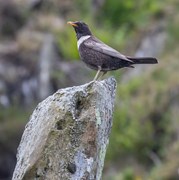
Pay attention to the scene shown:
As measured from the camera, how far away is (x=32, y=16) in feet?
93.5

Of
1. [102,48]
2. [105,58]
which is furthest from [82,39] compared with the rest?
[105,58]

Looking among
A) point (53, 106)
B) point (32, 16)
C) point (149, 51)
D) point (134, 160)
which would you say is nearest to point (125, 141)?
point (134, 160)

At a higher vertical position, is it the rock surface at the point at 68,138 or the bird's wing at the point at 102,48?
the bird's wing at the point at 102,48

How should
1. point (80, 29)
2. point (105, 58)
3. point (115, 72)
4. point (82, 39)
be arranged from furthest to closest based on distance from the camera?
point (115, 72), point (80, 29), point (82, 39), point (105, 58)

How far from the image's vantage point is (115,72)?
25.5m

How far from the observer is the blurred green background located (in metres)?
21.9

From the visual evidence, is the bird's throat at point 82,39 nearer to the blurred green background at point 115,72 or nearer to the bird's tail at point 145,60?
the bird's tail at point 145,60

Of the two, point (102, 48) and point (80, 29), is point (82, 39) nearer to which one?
point (80, 29)

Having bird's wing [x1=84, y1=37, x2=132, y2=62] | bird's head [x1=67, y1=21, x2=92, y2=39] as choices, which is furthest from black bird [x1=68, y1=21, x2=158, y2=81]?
bird's head [x1=67, y1=21, x2=92, y2=39]

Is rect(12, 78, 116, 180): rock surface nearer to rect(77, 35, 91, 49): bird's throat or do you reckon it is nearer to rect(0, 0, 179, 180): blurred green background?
rect(77, 35, 91, 49): bird's throat

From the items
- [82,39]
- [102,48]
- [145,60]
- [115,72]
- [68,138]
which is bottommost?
[68,138]

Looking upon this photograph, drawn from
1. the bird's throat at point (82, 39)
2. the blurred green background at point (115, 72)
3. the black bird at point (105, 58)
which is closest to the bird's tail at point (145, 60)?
the black bird at point (105, 58)

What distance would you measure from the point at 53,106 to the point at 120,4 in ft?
70.5

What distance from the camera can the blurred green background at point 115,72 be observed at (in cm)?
2186
